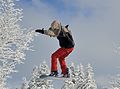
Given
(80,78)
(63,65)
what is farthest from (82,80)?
(63,65)

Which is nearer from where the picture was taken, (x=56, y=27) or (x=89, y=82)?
(x=56, y=27)

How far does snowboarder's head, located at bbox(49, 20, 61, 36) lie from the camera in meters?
12.2

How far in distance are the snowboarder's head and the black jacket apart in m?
0.20

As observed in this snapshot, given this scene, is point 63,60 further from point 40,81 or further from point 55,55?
point 40,81

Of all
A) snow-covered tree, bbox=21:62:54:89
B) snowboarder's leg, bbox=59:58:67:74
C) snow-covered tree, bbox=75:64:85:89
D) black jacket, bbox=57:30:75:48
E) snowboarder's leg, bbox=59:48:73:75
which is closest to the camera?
black jacket, bbox=57:30:75:48

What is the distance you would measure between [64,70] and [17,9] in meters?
10.6

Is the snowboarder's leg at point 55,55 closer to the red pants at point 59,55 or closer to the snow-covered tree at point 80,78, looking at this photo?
the red pants at point 59,55

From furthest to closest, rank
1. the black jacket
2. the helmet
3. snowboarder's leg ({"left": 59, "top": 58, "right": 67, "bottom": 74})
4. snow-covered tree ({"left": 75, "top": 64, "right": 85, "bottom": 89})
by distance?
snow-covered tree ({"left": 75, "top": 64, "right": 85, "bottom": 89}) < snowboarder's leg ({"left": 59, "top": 58, "right": 67, "bottom": 74}) < the black jacket < the helmet

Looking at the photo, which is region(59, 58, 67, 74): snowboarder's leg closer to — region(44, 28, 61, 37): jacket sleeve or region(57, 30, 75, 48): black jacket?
region(57, 30, 75, 48): black jacket

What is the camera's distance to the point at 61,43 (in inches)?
508

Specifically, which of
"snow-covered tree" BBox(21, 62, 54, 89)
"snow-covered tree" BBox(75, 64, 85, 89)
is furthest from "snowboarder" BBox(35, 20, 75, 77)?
"snow-covered tree" BBox(75, 64, 85, 89)

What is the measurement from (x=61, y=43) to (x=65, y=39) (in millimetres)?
216

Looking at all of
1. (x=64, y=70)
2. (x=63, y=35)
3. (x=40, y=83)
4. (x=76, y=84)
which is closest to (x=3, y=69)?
(x=64, y=70)

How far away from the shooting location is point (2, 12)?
2245 cm
